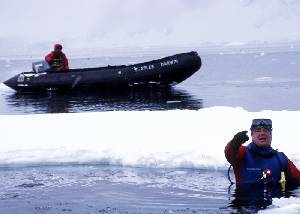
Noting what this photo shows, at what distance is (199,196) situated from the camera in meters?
6.37

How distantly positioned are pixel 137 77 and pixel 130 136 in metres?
11.7

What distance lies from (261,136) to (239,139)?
0.47 metres

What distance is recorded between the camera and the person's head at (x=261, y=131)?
5383 mm

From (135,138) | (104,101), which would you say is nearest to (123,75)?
(104,101)

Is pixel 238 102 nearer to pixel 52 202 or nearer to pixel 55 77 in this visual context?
pixel 55 77

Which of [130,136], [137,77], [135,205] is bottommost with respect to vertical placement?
[135,205]

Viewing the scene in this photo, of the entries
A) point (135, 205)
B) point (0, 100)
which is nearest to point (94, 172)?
point (135, 205)

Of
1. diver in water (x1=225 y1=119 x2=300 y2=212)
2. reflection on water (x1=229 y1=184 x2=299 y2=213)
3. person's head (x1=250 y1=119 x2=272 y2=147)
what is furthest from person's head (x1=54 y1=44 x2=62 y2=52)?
person's head (x1=250 y1=119 x2=272 y2=147)

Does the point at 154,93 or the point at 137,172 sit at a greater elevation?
the point at 154,93

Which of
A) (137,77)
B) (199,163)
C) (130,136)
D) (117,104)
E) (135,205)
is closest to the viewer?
(135,205)

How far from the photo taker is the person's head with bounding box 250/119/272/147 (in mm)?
5383

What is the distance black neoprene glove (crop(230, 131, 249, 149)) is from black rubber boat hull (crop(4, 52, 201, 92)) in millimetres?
15069

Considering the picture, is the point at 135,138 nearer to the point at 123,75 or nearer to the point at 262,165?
the point at 262,165

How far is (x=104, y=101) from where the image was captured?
64.6 feet
